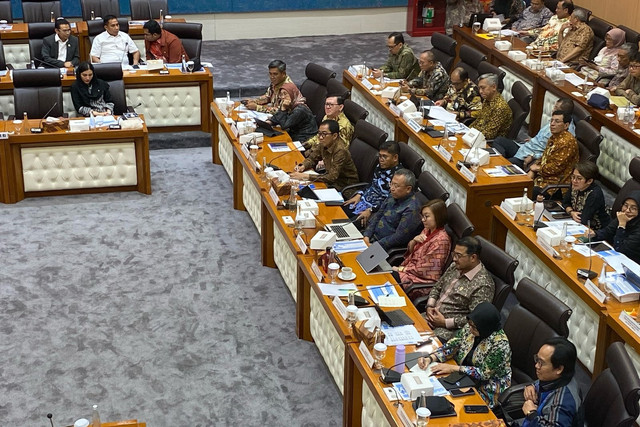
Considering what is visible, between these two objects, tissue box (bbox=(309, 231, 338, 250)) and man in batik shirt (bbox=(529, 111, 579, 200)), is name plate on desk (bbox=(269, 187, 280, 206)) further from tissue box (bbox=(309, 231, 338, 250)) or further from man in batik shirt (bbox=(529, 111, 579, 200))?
man in batik shirt (bbox=(529, 111, 579, 200))

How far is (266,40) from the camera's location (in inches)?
532

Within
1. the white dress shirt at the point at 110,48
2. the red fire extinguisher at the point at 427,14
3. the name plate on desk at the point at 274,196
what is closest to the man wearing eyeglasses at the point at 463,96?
the name plate on desk at the point at 274,196

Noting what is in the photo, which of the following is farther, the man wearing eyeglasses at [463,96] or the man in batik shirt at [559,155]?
the man wearing eyeglasses at [463,96]

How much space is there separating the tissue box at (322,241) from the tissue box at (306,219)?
12.3 inches

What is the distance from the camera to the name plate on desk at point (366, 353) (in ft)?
15.5

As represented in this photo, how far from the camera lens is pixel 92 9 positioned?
1205 cm

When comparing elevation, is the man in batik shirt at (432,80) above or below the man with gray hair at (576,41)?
below

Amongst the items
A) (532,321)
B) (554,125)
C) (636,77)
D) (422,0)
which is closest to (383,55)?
(422,0)

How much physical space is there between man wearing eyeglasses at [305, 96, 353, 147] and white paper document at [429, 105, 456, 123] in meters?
0.86

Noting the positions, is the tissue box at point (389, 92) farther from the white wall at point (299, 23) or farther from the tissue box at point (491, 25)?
the white wall at point (299, 23)

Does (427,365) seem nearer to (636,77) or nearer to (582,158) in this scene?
(582,158)

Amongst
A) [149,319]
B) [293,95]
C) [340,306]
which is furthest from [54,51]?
[340,306]

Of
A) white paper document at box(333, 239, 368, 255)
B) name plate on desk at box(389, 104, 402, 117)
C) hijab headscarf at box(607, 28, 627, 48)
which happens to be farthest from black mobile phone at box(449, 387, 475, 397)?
hijab headscarf at box(607, 28, 627, 48)

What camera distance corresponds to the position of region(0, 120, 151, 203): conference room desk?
804 centimetres
